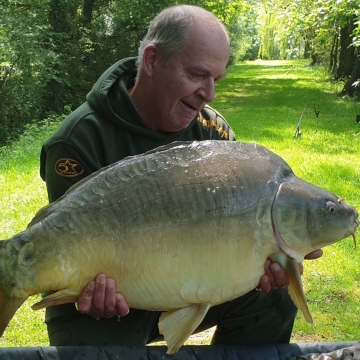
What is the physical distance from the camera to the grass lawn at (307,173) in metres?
2.88

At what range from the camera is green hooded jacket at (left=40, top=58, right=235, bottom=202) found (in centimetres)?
195

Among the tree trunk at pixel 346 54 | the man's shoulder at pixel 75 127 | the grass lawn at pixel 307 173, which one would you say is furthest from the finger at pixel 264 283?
the tree trunk at pixel 346 54

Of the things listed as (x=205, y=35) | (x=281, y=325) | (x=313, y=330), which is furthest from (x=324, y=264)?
Answer: (x=205, y=35)

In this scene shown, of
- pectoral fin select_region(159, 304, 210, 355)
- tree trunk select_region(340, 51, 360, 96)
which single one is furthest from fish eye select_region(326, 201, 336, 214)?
tree trunk select_region(340, 51, 360, 96)

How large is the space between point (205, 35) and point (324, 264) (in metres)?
2.12

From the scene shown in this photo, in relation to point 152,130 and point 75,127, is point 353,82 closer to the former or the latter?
point 152,130

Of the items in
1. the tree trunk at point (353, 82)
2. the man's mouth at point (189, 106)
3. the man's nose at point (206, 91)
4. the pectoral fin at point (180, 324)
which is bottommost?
the tree trunk at point (353, 82)

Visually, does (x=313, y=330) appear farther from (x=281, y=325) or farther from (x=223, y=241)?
(x=223, y=241)

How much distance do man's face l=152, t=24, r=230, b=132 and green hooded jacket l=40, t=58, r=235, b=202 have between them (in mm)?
125

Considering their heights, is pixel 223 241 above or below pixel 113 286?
above

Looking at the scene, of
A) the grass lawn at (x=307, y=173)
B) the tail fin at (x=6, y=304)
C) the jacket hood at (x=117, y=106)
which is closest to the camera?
the tail fin at (x=6, y=304)

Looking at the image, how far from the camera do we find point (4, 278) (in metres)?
1.47

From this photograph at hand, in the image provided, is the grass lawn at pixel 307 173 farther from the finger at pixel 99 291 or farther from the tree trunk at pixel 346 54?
the finger at pixel 99 291

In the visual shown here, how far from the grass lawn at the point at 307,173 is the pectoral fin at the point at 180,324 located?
118 centimetres
